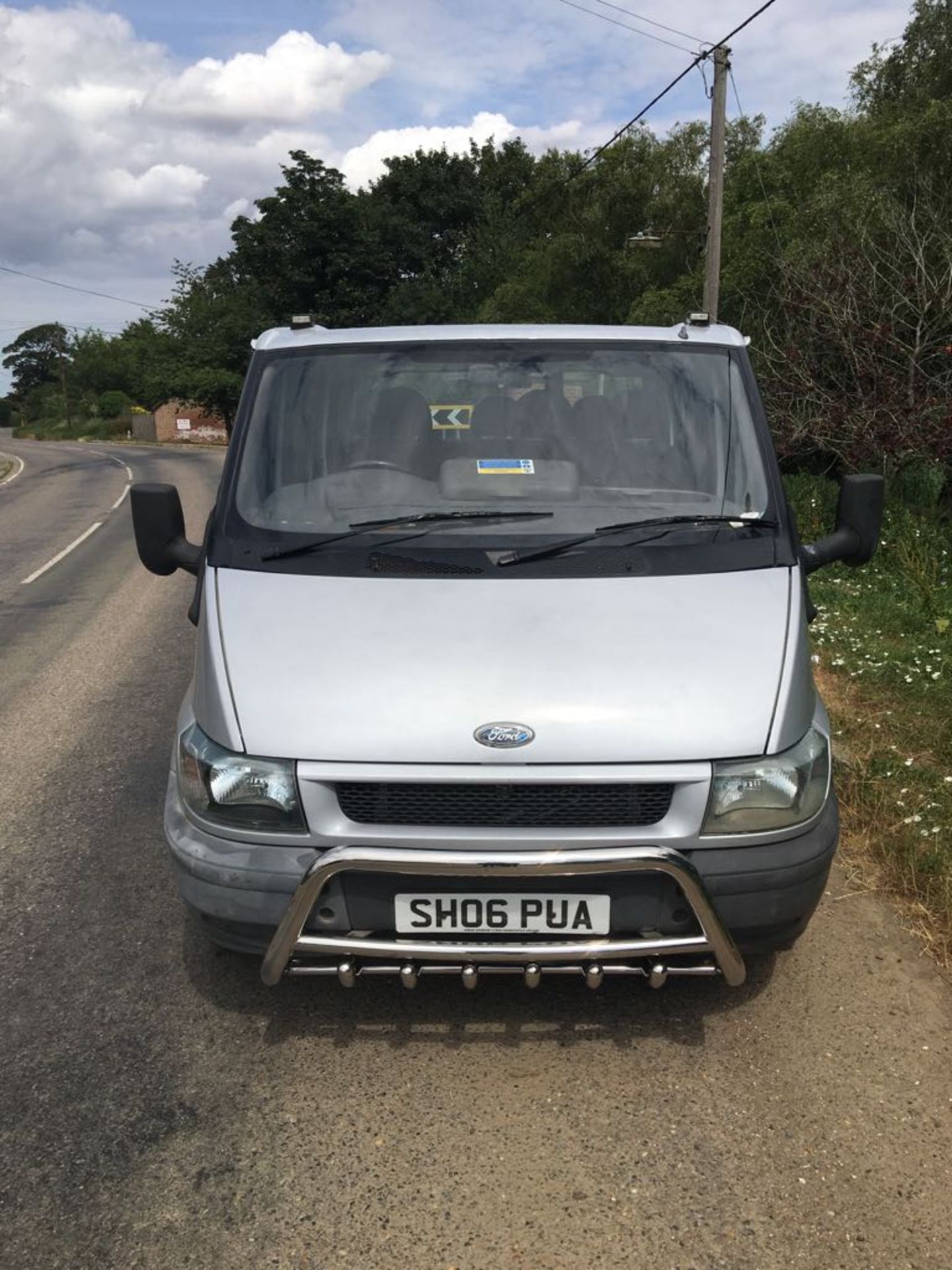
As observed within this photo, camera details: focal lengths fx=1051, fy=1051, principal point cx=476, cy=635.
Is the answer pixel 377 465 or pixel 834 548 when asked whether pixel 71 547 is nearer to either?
pixel 377 465

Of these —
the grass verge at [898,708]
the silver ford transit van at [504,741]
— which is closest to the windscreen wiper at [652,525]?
the silver ford transit van at [504,741]

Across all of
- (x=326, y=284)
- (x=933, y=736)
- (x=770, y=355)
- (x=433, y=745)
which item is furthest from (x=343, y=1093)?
(x=326, y=284)

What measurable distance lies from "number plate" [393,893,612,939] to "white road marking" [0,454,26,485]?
3118 cm

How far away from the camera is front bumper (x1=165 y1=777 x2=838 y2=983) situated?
102 inches

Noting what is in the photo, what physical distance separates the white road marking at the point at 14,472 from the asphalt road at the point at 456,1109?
3049 centimetres

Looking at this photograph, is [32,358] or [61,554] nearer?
[61,554]

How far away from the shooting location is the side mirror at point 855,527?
11.8 ft

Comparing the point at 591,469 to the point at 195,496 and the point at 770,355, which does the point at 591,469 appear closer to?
the point at 770,355

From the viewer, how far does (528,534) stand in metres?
3.34

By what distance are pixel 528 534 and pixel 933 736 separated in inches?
117

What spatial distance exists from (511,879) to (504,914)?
12 centimetres

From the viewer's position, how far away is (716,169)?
17.3m

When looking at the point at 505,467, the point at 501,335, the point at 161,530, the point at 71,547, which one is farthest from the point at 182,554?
the point at 71,547

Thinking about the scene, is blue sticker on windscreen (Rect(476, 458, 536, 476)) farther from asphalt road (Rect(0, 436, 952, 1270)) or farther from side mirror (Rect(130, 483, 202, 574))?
asphalt road (Rect(0, 436, 952, 1270))
